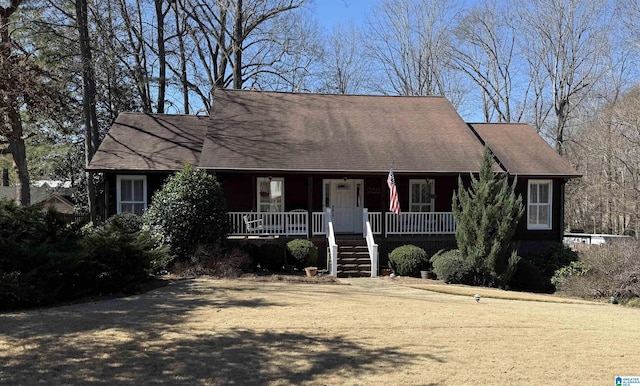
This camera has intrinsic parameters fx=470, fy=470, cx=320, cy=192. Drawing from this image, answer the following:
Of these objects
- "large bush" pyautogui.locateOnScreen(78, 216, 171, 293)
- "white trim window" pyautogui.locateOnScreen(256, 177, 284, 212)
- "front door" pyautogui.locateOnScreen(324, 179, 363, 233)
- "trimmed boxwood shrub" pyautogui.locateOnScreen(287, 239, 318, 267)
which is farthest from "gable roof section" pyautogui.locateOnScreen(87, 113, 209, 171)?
"large bush" pyautogui.locateOnScreen(78, 216, 171, 293)

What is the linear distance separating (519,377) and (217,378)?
3.49 metres

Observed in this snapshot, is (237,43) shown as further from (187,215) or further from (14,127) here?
(187,215)

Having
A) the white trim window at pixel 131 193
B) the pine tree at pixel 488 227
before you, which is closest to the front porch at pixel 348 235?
the pine tree at pixel 488 227

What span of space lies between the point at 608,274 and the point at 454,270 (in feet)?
15.6

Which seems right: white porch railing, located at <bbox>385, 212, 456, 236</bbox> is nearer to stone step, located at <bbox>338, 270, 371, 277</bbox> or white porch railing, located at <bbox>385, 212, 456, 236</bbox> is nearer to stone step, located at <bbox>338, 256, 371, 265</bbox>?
stone step, located at <bbox>338, 256, 371, 265</bbox>

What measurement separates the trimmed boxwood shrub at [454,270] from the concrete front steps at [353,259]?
236cm

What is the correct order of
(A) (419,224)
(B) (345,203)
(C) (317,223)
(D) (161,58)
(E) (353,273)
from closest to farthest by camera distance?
(E) (353,273) → (C) (317,223) → (A) (419,224) → (B) (345,203) → (D) (161,58)

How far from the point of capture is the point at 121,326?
7227mm

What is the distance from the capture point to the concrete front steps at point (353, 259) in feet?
51.9

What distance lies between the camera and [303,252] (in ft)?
51.0

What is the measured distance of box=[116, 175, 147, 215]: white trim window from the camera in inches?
693

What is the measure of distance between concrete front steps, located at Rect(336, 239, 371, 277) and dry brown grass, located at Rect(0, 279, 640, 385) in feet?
18.7

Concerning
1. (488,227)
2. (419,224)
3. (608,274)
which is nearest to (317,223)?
(419,224)

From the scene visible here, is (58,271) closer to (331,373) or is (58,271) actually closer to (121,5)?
(331,373)
